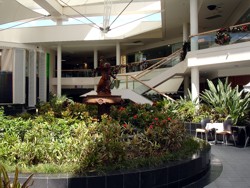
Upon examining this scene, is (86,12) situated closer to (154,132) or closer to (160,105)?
(160,105)

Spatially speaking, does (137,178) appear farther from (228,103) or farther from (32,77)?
(32,77)

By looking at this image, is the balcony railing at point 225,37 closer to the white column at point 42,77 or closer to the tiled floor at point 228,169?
the tiled floor at point 228,169

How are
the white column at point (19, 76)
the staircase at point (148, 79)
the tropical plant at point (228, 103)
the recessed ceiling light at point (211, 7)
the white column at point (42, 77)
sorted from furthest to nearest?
the white column at point (42, 77) → the white column at point (19, 76) → the staircase at point (148, 79) → the recessed ceiling light at point (211, 7) → the tropical plant at point (228, 103)

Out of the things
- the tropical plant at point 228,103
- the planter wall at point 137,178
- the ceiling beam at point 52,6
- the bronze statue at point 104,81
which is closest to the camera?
the planter wall at point 137,178

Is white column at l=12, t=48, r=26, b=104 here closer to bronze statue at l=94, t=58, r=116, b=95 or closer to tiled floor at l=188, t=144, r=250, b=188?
bronze statue at l=94, t=58, r=116, b=95

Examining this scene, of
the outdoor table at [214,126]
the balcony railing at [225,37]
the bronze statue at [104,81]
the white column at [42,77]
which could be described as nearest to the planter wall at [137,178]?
the bronze statue at [104,81]

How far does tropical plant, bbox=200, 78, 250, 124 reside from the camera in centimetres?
1021

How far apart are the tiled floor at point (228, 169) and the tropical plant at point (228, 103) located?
137cm

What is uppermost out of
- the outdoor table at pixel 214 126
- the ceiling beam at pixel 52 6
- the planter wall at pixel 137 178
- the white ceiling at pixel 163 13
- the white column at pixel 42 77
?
the ceiling beam at pixel 52 6

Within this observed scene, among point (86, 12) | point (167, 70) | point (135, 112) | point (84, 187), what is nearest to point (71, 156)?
point (84, 187)

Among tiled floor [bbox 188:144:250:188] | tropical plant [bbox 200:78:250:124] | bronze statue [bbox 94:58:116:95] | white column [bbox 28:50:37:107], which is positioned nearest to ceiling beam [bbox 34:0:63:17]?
white column [bbox 28:50:37:107]

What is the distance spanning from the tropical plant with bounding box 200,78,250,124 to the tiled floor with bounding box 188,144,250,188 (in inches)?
54.1

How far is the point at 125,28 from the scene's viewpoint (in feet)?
75.6

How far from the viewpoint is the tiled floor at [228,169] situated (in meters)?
5.57
